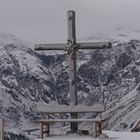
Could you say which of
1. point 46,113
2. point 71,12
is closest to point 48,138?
point 46,113

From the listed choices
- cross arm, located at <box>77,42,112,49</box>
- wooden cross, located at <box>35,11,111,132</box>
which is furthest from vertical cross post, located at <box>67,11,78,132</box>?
cross arm, located at <box>77,42,112,49</box>

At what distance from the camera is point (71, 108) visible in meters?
26.3

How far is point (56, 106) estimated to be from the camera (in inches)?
1047

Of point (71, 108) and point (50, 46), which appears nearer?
point (71, 108)

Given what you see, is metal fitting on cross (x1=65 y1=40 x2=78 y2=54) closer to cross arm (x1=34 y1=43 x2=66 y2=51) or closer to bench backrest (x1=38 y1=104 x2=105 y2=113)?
cross arm (x1=34 y1=43 x2=66 y2=51)

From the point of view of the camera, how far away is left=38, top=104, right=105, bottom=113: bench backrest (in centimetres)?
2575

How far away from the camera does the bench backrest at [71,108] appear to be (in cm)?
2575

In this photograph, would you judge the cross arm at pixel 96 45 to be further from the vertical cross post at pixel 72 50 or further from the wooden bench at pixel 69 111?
the wooden bench at pixel 69 111

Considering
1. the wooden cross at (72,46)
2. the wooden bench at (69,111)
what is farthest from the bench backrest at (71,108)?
the wooden cross at (72,46)

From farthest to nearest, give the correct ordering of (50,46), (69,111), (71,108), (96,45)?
(50,46), (96,45), (71,108), (69,111)

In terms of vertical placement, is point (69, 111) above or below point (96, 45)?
below

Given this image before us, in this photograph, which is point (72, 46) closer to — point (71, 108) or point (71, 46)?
point (71, 46)

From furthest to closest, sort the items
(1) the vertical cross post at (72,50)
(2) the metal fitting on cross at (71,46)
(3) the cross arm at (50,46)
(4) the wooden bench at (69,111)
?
(3) the cross arm at (50,46)
(2) the metal fitting on cross at (71,46)
(1) the vertical cross post at (72,50)
(4) the wooden bench at (69,111)

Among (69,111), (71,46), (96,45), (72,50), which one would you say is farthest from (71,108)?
(96,45)
